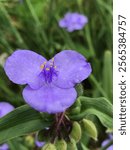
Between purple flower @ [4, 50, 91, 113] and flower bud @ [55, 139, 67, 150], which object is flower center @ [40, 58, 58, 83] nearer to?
purple flower @ [4, 50, 91, 113]

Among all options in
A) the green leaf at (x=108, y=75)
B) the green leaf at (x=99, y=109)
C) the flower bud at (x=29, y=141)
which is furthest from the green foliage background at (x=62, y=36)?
the green leaf at (x=99, y=109)

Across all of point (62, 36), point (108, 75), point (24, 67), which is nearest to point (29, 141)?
point (108, 75)

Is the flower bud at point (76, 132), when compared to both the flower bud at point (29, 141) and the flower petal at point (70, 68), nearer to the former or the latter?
the flower petal at point (70, 68)

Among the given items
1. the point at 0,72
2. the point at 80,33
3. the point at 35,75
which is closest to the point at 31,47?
the point at 80,33

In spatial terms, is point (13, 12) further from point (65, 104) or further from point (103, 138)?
point (65, 104)

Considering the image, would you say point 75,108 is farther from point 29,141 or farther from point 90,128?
point 29,141

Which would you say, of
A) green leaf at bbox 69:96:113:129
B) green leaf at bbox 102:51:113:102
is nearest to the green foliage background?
green leaf at bbox 102:51:113:102

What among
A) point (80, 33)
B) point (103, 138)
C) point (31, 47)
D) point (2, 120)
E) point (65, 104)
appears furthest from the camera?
point (80, 33)
